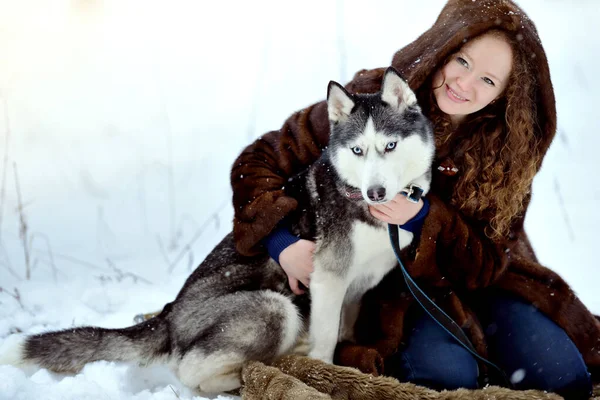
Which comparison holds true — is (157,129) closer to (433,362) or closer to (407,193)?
(407,193)

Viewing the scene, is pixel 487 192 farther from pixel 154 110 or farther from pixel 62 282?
pixel 154 110

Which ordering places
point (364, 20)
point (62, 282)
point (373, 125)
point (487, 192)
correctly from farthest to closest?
point (364, 20) → point (62, 282) → point (487, 192) → point (373, 125)

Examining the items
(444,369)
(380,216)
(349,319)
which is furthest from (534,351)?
(380,216)

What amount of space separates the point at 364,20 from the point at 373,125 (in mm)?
5393

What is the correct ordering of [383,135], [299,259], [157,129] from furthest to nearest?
[157,129] → [299,259] → [383,135]

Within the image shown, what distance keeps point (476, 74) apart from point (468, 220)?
2.33 ft

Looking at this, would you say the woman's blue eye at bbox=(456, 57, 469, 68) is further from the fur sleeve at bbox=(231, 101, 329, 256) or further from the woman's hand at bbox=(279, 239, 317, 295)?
the woman's hand at bbox=(279, 239, 317, 295)

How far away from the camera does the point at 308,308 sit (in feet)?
8.63

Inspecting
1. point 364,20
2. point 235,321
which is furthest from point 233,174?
point 364,20

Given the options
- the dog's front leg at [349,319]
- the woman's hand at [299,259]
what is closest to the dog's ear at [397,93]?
the woman's hand at [299,259]

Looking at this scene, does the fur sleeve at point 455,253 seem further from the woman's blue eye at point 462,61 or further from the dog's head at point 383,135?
the woman's blue eye at point 462,61

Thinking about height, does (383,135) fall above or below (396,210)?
above

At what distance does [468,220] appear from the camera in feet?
8.62

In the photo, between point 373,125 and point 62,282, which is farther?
point 62,282
